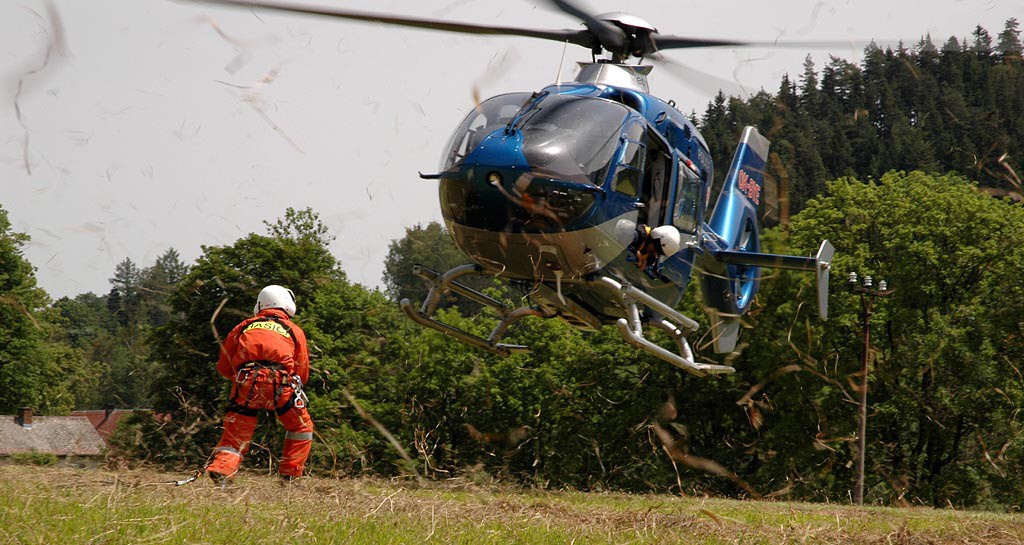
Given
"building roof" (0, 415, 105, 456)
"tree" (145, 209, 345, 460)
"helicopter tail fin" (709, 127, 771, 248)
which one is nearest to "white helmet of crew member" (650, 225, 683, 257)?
"helicopter tail fin" (709, 127, 771, 248)

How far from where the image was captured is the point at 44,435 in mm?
57188

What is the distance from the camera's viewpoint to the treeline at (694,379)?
1216 inches

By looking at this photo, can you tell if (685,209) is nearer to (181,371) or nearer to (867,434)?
(867,434)

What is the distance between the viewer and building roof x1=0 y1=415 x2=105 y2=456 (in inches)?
2119

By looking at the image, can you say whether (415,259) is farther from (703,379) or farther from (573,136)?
(573,136)

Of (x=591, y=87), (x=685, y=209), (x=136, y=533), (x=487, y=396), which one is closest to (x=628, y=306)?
(x=685, y=209)

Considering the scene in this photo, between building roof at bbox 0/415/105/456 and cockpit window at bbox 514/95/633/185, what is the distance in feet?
152

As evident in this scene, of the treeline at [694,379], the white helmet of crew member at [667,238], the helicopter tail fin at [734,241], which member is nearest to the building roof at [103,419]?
the treeline at [694,379]

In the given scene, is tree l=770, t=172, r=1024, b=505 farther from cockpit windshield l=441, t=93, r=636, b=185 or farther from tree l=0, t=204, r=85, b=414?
tree l=0, t=204, r=85, b=414

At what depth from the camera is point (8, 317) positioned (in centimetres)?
3916

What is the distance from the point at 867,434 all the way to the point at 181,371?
73.1 feet

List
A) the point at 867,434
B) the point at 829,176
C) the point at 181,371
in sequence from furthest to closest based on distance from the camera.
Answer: the point at 829,176 < the point at 181,371 < the point at 867,434

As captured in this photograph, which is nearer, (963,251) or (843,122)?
(963,251)

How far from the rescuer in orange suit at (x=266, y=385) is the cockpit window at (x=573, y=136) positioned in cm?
275
